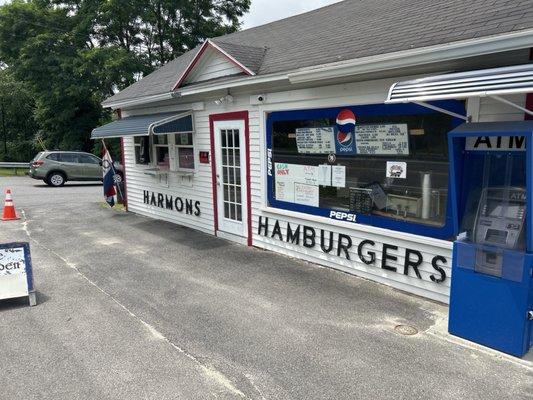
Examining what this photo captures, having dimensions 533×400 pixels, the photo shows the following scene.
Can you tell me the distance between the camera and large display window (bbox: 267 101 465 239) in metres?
4.85

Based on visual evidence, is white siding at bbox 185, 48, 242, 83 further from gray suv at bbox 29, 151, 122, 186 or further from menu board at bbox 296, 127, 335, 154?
gray suv at bbox 29, 151, 122, 186

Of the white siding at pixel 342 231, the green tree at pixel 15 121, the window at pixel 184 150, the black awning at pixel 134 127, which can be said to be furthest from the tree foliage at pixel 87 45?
the white siding at pixel 342 231

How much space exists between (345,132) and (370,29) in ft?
5.25

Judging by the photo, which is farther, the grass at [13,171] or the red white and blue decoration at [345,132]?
the grass at [13,171]

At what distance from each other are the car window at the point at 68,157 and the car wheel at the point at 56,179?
2.13ft

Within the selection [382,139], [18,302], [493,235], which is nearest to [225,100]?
[382,139]

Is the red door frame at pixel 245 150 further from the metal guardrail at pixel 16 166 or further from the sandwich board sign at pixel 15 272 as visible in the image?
the metal guardrail at pixel 16 166

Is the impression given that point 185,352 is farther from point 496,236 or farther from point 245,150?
point 245,150

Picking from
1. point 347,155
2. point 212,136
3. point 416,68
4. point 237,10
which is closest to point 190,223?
point 212,136

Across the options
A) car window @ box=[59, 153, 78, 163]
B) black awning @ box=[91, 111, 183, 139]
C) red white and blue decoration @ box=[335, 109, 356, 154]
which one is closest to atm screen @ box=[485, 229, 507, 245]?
red white and blue decoration @ box=[335, 109, 356, 154]

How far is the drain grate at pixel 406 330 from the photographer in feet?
13.9

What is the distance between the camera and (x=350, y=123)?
18.4 feet

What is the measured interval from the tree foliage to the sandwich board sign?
1686 centimetres

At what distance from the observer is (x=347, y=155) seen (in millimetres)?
5762
